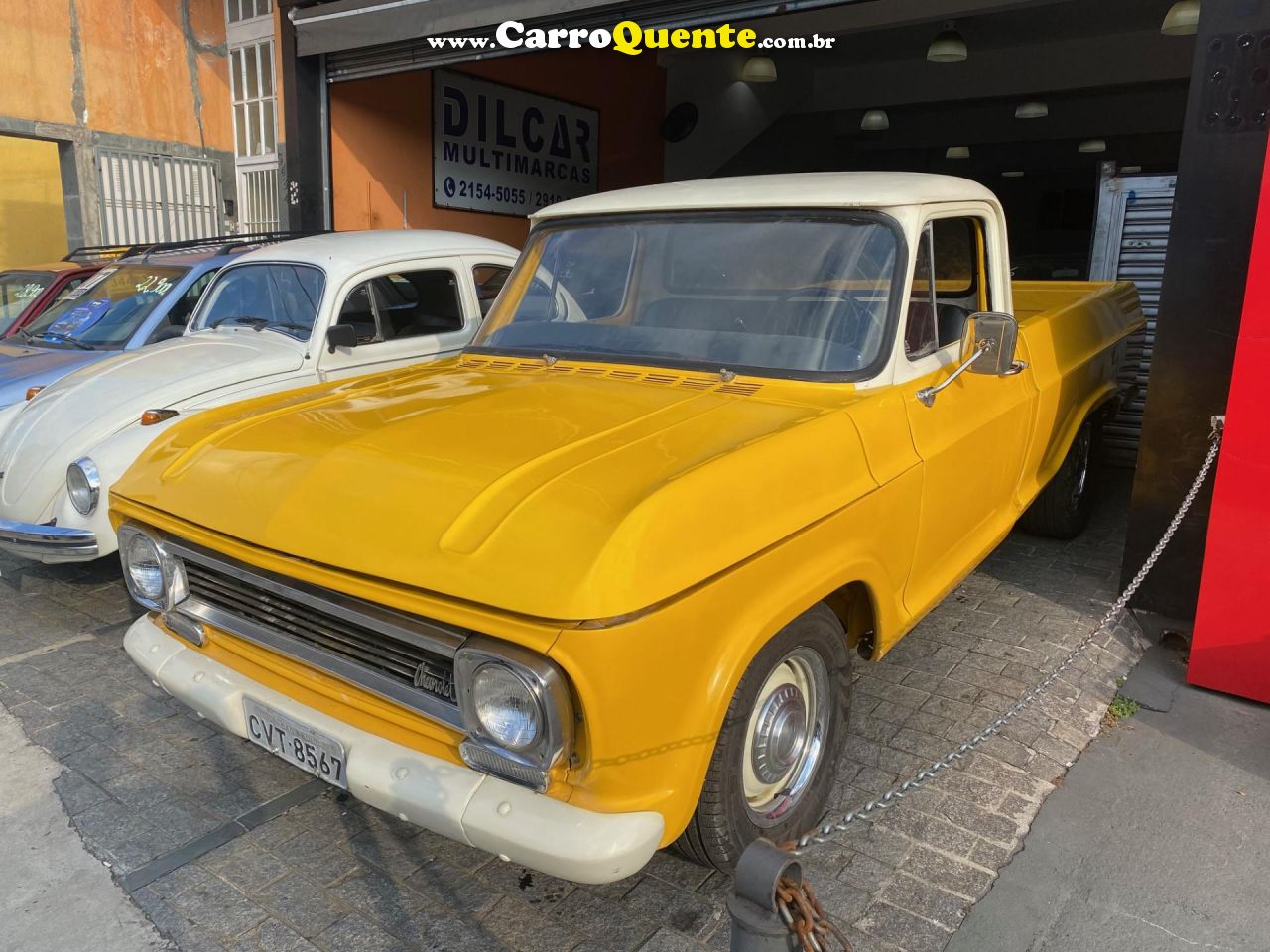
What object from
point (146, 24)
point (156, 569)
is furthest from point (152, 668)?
point (146, 24)

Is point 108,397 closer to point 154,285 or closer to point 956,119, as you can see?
point 154,285

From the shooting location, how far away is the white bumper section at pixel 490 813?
6.56ft

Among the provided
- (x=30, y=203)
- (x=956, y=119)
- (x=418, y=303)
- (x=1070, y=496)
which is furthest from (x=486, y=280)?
(x=956, y=119)

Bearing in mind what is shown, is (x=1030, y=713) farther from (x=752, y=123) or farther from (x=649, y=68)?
(x=752, y=123)

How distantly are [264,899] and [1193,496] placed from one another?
3.98 meters

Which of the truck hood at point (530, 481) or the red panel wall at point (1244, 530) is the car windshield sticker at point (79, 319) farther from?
the red panel wall at point (1244, 530)

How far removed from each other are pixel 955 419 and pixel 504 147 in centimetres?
998

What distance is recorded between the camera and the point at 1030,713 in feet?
11.9

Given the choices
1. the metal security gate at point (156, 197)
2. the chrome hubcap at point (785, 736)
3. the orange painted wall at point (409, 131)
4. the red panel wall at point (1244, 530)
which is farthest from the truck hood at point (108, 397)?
the metal security gate at point (156, 197)

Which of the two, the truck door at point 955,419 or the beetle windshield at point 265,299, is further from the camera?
the beetle windshield at point 265,299

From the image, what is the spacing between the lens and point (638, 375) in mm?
3225

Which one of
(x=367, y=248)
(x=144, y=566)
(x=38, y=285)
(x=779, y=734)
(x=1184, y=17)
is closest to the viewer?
(x=779, y=734)

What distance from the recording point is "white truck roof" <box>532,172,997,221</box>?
3255mm

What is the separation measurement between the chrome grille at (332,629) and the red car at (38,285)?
593 cm
